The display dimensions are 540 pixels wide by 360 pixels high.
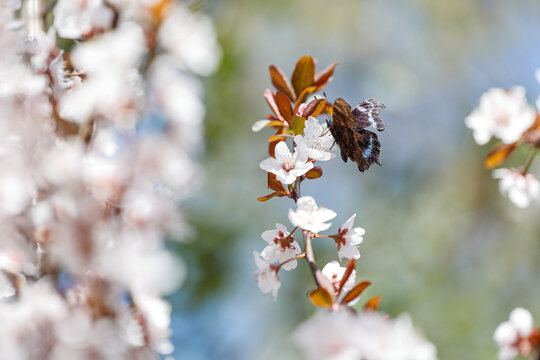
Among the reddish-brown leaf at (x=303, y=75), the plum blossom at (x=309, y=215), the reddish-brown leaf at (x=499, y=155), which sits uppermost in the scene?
the reddish-brown leaf at (x=499, y=155)

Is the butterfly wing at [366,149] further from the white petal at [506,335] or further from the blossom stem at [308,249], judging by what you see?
the white petal at [506,335]

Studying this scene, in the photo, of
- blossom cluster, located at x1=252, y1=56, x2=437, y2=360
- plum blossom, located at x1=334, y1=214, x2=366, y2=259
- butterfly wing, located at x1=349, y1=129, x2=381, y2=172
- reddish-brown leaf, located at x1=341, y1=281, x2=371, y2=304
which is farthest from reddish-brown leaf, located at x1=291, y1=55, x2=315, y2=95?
reddish-brown leaf, located at x1=341, y1=281, x2=371, y2=304

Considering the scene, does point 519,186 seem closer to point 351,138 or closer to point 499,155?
point 499,155

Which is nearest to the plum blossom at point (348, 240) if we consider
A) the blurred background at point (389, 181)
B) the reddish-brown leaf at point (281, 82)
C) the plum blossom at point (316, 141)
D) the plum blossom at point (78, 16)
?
the plum blossom at point (316, 141)

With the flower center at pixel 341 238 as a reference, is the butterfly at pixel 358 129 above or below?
above

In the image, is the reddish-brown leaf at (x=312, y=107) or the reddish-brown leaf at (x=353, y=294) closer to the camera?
the reddish-brown leaf at (x=353, y=294)

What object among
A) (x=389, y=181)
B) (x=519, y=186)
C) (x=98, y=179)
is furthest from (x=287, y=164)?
(x=389, y=181)
